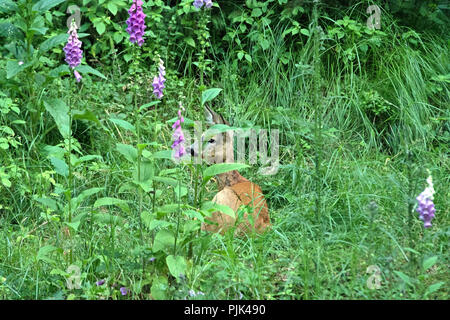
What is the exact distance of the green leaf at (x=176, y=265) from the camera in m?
3.12

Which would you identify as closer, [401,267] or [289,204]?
[401,267]

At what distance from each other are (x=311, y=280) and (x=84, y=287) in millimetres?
1124

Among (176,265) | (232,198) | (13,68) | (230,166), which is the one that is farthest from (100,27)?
(176,265)

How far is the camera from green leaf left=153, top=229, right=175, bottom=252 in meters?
3.26

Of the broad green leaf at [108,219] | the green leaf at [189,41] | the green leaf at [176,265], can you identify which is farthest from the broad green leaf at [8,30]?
the green leaf at [176,265]

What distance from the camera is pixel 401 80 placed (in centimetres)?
532

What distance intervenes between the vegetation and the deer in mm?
100

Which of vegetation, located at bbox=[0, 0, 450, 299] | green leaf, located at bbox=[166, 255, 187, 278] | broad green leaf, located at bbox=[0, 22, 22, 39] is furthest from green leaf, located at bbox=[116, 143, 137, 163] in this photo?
broad green leaf, located at bbox=[0, 22, 22, 39]

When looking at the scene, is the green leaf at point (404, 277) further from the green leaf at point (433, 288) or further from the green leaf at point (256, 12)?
the green leaf at point (256, 12)

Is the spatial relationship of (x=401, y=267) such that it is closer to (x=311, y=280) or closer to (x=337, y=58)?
(x=311, y=280)

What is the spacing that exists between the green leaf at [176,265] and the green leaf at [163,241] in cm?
9

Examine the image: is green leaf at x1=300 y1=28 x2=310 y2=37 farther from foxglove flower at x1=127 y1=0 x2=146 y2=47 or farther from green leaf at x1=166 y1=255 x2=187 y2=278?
green leaf at x1=166 y1=255 x2=187 y2=278
